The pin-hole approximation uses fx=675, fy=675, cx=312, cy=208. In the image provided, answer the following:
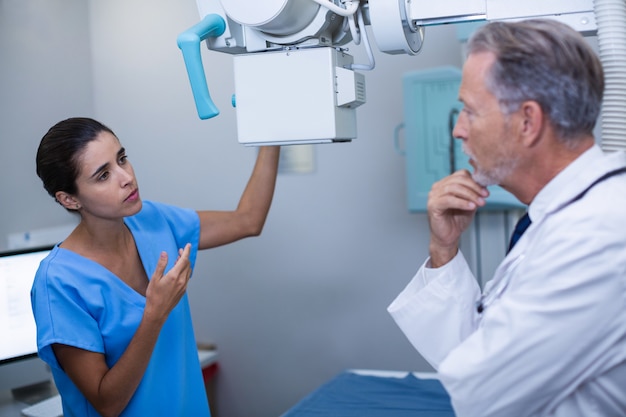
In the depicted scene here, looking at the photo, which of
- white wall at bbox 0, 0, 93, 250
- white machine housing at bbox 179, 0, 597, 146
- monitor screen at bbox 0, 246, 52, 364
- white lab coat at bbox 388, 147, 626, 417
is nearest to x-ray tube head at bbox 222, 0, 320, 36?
white machine housing at bbox 179, 0, 597, 146

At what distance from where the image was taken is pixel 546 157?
38.4 inches

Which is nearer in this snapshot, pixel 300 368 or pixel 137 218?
pixel 137 218

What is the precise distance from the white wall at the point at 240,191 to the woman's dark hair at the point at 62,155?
96 centimetres

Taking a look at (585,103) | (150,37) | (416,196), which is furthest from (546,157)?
(150,37)

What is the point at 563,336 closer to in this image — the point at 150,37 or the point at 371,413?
the point at 371,413

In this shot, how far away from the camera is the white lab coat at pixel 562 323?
86 centimetres

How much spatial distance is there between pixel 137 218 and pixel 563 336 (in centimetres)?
104

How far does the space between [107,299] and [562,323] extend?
906 mm

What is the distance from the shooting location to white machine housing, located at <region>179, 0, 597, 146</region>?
1.03 metres

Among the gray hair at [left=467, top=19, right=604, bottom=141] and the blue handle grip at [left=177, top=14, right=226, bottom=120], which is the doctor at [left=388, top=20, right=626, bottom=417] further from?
the blue handle grip at [left=177, top=14, right=226, bottom=120]

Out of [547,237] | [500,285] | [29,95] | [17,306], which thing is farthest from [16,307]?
[547,237]

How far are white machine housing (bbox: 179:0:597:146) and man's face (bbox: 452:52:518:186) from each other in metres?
→ 0.14

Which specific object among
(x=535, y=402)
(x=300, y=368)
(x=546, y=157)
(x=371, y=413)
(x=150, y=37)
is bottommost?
(x=300, y=368)

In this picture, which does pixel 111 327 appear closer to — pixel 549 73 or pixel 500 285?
pixel 500 285
